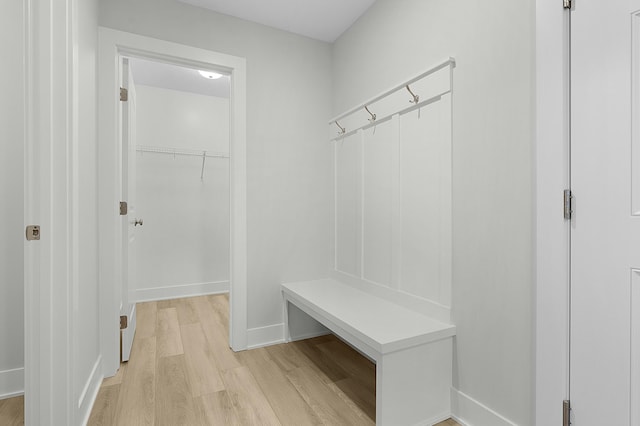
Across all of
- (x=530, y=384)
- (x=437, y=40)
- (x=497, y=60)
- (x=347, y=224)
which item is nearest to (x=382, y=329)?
(x=530, y=384)

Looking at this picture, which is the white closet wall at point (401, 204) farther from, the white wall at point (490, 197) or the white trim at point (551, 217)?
the white trim at point (551, 217)

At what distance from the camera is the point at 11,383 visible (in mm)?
1883

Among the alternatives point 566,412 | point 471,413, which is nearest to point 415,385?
point 471,413

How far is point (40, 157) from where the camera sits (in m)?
1.24

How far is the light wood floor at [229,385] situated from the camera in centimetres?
165

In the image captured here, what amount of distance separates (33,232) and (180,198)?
2748 millimetres

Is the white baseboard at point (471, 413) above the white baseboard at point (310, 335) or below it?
above

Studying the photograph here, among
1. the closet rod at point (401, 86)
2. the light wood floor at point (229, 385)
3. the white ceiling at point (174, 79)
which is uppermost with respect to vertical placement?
the white ceiling at point (174, 79)

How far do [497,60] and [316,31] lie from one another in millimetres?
1657

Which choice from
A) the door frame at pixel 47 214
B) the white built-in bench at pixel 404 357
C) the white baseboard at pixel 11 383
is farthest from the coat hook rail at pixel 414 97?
the white baseboard at pixel 11 383

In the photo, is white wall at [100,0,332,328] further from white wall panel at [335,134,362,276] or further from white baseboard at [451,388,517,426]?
white baseboard at [451,388,517,426]

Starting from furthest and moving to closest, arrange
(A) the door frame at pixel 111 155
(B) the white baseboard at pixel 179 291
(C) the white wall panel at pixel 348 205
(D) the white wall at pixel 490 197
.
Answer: (B) the white baseboard at pixel 179 291
(C) the white wall panel at pixel 348 205
(A) the door frame at pixel 111 155
(D) the white wall at pixel 490 197

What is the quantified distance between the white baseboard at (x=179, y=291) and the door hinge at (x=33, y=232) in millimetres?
2685

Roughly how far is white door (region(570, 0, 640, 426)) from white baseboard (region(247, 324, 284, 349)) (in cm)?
190
